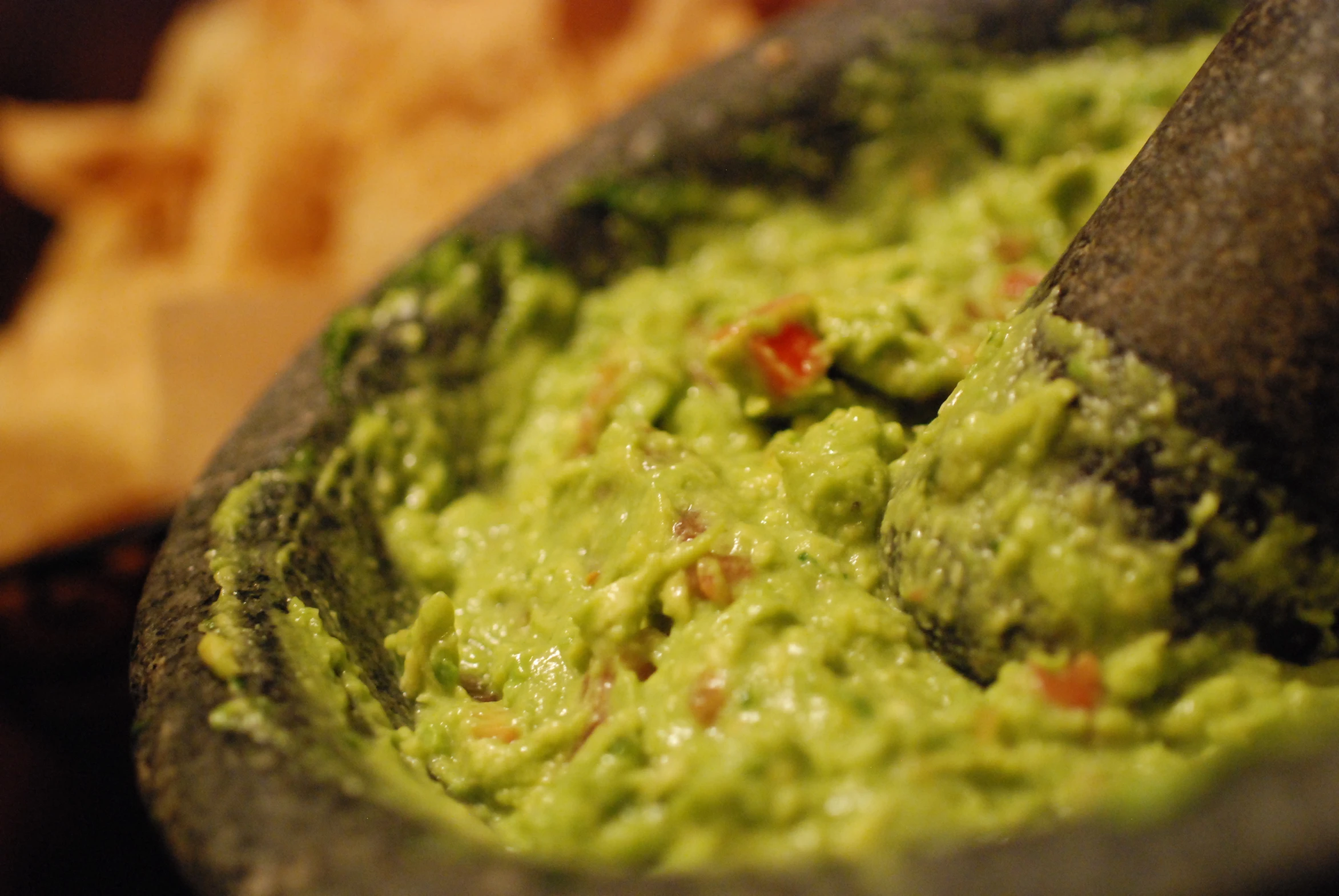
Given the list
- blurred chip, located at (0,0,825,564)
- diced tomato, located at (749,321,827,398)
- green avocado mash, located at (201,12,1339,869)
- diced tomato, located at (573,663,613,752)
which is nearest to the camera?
green avocado mash, located at (201,12,1339,869)

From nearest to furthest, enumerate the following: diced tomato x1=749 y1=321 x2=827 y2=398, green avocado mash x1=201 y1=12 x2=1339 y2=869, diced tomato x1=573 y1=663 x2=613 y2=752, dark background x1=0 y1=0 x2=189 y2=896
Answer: green avocado mash x1=201 y1=12 x2=1339 y2=869 < diced tomato x1=573 y1=663 x2=613 y2=752 < diced tomato x1=749 y1=321 x2=827 y2=398 < dark background x1=0 y1=0 x2=189 y2=896

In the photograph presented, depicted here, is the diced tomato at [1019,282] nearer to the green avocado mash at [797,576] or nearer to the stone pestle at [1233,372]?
the green avocado mash at [797,576]

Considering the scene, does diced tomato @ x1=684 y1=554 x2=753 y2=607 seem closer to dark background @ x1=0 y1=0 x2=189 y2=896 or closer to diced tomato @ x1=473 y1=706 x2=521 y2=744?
diced tomato @ x1=473 y1=706 x2=521 y2=744

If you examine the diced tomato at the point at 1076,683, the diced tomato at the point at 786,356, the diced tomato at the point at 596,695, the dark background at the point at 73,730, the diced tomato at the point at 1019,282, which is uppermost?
the diced tomato at the point at 1019,282

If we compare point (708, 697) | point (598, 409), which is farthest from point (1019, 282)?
point (708, 697)

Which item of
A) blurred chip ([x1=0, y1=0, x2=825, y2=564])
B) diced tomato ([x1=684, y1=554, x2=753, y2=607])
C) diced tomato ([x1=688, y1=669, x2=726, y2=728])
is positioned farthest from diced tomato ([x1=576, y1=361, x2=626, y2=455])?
blurred chip ([x1=0, y1=0, x2=825, y2=564])

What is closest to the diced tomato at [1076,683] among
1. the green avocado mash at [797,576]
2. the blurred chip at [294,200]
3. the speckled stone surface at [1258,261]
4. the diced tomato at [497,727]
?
the green avocado mash at [797,576]

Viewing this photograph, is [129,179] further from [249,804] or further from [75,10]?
[249,804]

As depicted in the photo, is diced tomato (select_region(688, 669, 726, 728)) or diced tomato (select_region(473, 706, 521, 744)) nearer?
diced tomato (select_region(688, 669, 726, 728))
